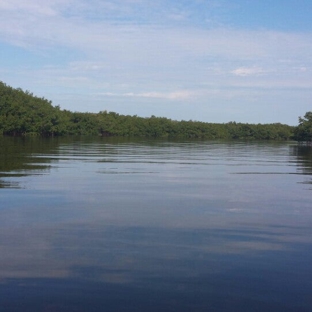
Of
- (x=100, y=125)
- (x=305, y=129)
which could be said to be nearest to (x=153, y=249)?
(x=305, y=129)

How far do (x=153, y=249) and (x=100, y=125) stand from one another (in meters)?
124

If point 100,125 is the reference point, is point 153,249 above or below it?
below

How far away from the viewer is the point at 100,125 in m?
131

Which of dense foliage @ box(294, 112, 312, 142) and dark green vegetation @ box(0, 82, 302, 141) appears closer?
dense foliage @ box(294, 112, 312, 142)

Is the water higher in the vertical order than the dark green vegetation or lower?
lower

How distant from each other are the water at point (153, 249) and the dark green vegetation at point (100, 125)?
70777 mm

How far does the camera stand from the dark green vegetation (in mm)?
89500

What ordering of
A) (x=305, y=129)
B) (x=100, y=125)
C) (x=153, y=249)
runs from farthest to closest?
1. (x=100, y=125)
2. (x=305, y=129)
3. (x=153, y=249)

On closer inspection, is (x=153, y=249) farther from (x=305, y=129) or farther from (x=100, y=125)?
(x=100, y=125)

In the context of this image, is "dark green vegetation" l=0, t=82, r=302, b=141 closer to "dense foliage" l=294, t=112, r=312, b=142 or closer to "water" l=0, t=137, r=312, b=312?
"dense foliage" l=294, t=112, r=312, b=142

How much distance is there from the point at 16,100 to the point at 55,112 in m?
8.85

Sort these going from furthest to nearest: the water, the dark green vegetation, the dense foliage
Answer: the dark green vegetation
the dense foliage
the water

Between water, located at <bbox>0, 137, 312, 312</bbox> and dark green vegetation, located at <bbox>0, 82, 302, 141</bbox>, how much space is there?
7078cm

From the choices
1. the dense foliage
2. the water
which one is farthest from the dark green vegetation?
the water
